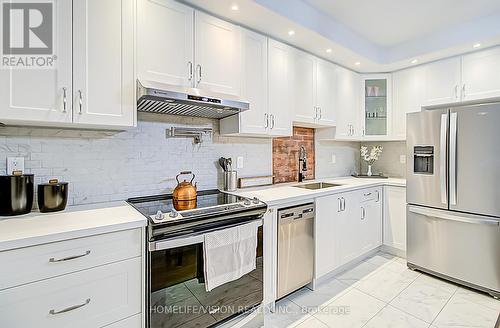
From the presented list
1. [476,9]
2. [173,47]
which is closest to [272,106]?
[173,47]

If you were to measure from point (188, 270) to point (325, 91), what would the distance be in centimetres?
249

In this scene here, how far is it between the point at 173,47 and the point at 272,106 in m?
1.03

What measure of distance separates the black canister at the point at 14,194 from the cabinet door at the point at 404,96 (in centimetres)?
388

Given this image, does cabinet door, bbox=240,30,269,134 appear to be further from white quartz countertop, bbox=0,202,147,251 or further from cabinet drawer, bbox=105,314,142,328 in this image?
cabinet drawer, bbox=105,314,142,328

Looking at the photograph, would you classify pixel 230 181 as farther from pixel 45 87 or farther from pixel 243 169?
pixel 45 87

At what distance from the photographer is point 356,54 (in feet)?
9.52

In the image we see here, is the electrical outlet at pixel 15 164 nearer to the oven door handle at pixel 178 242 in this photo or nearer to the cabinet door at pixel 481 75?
the oven door handle at pixel 178 242

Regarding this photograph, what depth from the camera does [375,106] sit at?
3510mm

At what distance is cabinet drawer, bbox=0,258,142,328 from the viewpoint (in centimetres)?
106

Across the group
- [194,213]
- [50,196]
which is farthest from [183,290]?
[50,196]

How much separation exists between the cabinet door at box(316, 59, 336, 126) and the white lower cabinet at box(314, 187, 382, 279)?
37.0 inches

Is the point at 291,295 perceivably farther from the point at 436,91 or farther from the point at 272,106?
the point at 436,91

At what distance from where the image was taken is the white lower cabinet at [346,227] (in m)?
2.35

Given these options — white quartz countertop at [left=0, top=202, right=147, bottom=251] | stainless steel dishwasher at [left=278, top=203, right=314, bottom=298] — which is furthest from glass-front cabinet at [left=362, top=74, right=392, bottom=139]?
white quartz countertop at [left=0, top=202, right=147, bottom=251]
